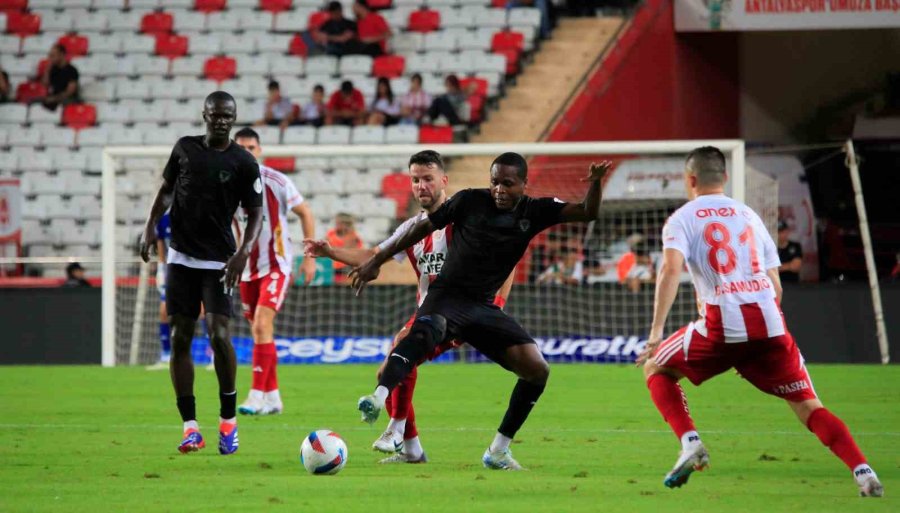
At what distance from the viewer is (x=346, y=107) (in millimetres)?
22344

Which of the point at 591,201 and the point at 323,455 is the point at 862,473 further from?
the point at 323,455

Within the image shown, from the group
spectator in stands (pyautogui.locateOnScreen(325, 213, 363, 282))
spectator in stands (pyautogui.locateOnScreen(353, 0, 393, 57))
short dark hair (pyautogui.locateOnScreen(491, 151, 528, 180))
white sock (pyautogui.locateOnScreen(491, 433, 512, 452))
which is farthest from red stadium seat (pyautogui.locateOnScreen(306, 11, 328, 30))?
white sock (pyautogui.locateOnScreen(491, 433, 512, 452))

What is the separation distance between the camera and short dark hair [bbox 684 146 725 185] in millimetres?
7434

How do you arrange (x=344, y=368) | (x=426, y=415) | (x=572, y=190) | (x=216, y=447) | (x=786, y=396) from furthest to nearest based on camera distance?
(x=572, y=190)
(x=344, y=368)
(x=426, y=415)
(x=216, y=447)
(x=786, y=396)

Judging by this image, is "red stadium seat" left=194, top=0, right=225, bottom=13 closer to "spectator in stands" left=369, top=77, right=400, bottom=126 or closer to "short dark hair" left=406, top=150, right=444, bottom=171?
Result: "spectator in stands" left=369, top=77, right=400, bottom=126

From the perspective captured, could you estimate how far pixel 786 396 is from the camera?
23.9 ft

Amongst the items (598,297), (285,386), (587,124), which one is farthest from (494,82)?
(285,386)

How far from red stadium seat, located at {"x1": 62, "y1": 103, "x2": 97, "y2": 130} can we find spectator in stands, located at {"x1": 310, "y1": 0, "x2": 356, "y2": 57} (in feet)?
13.0

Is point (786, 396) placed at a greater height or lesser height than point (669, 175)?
lesser

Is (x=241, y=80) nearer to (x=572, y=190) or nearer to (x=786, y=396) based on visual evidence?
(x=572, y=190)

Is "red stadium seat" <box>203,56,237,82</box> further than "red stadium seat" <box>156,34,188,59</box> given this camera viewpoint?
No

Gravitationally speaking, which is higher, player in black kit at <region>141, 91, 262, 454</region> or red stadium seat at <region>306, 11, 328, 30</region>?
red stadium seat at <region>306, 11, 328, 30</region>

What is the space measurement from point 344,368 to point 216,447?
836 cm

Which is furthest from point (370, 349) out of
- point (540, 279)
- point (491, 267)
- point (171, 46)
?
point (491, 267)
